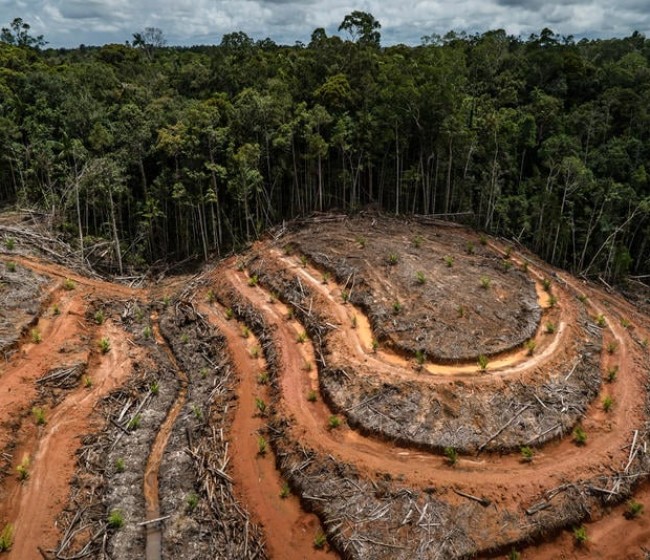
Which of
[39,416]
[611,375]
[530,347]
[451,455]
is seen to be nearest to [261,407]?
[451,455]

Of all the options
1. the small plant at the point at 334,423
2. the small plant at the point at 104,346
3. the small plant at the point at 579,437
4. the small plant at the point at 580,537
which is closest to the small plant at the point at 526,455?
the small plant at the point at 579,437

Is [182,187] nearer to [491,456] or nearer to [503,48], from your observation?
[491,456]

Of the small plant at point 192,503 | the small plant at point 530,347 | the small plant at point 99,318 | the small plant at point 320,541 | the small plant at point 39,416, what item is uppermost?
the small plant at point 530,347

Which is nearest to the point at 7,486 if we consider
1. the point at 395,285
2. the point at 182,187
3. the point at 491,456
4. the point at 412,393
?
the point at 412,393

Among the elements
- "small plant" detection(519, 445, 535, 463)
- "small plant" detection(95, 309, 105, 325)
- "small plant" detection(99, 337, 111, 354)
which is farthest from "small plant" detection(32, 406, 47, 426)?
"small plant" detection(519, 445, 535, 463)

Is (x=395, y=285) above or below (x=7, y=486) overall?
above

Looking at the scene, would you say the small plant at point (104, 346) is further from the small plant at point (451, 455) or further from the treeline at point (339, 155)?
the small plant at point (451, 455)
